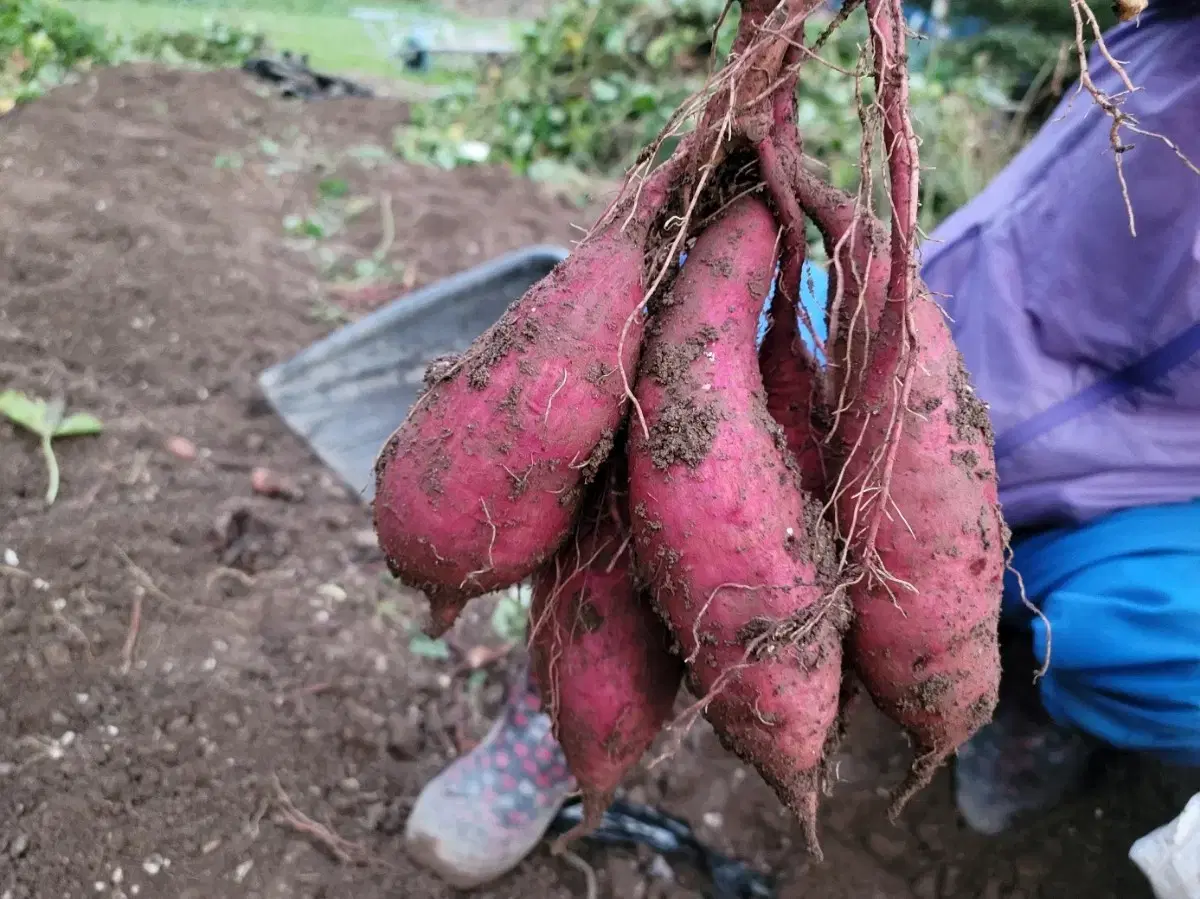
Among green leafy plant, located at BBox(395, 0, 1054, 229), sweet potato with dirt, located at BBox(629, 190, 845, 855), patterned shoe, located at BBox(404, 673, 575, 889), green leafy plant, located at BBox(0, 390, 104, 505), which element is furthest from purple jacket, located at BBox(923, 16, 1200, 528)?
green leafy plant, located at BBox(395, 0, 1054, 229)

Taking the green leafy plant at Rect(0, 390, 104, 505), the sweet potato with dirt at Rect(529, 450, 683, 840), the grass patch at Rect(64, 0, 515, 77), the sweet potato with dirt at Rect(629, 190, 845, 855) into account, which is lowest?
the grass patch at Rect(64, 0, 515, 77)

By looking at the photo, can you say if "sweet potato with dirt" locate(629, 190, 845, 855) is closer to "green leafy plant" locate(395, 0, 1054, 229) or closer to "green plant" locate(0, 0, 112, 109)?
"green leafy plant" locate(395, 0, 1054, 229)

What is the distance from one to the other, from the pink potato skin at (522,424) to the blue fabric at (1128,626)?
0.56m

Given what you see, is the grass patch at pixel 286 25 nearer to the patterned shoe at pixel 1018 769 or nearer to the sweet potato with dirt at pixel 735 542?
the sweet potato with dirt at pixel 735 542

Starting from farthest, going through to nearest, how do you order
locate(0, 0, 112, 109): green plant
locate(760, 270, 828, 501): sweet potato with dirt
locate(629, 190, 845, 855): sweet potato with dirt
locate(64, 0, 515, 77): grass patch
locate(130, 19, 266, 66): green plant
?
locate(64, 0, 515, 77): grass patch → locate(130, 19, 266, 66): green plant → locate(0, 0, 112, 109): green plant → locate(760, 270, 828, 501): sweet potato with dirt → locate(629, 190, 845, 855): sweet potato with dirt

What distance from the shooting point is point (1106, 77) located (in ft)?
3.77

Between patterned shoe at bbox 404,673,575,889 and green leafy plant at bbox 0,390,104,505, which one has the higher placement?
patterned shoe at bbox 404,673,575,889

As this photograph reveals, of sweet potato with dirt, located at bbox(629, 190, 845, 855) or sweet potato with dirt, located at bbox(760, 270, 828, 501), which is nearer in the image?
sweet potato with dirt, located at bbox(629, 190, 845, 855)

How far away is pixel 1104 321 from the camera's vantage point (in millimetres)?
976

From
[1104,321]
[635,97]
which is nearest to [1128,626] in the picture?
[1104,321]

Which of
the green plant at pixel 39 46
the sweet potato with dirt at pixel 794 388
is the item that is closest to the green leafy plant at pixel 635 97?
the green plant at pixel 39 46

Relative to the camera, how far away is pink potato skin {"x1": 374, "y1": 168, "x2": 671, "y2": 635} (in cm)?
69

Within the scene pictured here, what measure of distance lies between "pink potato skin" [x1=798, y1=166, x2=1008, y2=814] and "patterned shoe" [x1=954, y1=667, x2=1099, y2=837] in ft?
1.95

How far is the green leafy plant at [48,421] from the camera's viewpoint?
1.50 m
